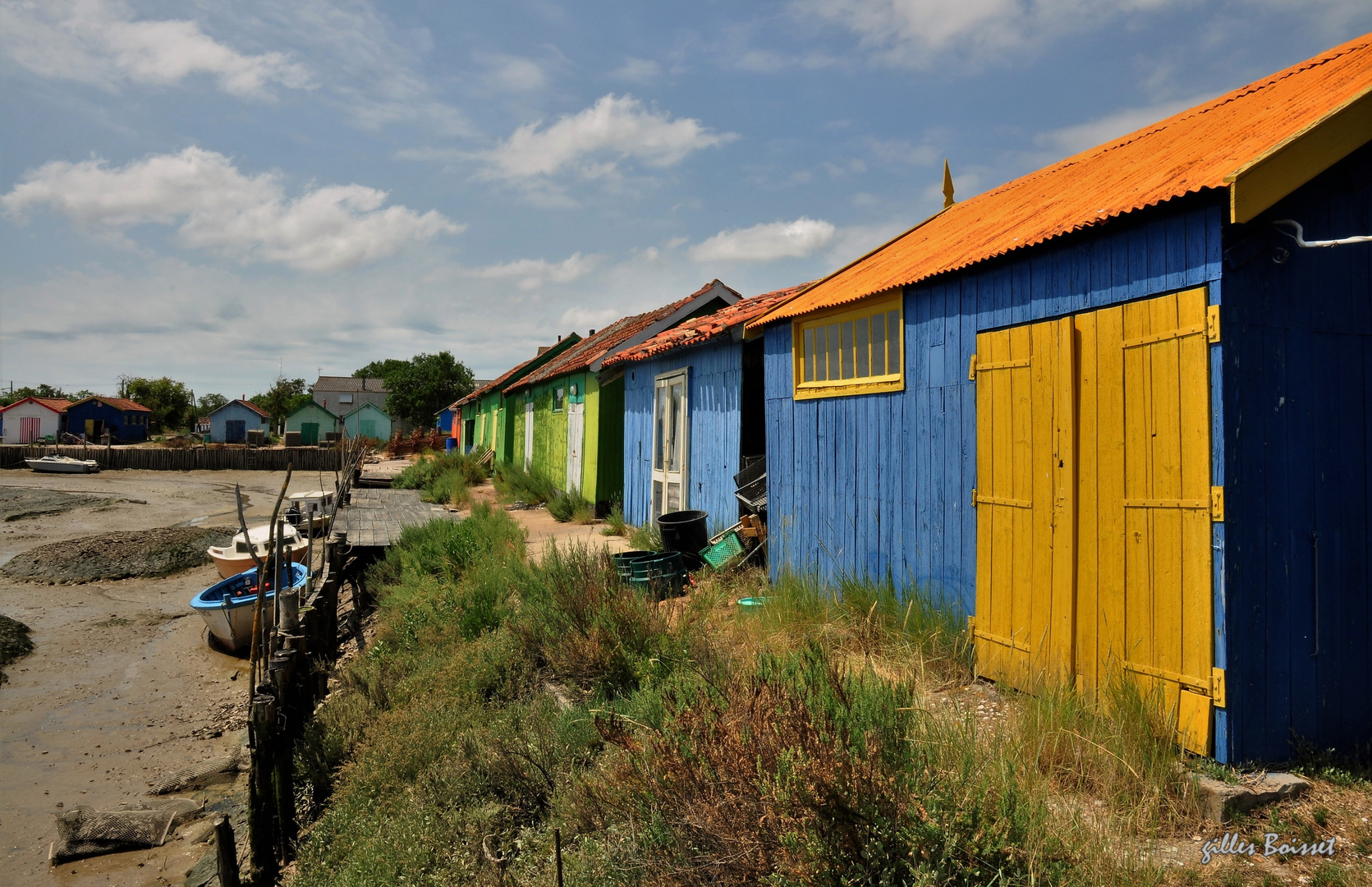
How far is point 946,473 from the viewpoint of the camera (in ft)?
17.7

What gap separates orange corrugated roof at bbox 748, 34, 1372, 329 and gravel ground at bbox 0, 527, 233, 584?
18.1 m

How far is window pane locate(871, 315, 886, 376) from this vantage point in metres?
6.12

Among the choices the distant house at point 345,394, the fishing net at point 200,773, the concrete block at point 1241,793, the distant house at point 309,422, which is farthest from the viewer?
the distant house at point 345,394

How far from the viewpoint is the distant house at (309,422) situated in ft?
201

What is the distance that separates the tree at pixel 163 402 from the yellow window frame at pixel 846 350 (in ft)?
240

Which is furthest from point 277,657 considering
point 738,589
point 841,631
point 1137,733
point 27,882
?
point 1137,733

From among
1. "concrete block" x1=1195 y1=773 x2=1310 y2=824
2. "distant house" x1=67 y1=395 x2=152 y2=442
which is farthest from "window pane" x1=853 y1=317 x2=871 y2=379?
"distant house" x1=67 y1=395 x2=152 y2=442

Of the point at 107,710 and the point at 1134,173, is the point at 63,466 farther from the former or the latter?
the point at 1134,173

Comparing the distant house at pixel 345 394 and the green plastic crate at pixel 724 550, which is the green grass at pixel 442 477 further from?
the distant house at pixel 345 394

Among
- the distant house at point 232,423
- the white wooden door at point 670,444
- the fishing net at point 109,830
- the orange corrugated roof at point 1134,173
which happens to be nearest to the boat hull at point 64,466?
the distant house at point 232,423

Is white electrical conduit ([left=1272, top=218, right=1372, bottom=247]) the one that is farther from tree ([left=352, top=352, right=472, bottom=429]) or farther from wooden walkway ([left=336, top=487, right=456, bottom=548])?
tree ([left=352, top=352, right=472, bottom=429])

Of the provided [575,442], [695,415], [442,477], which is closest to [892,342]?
[695,415]

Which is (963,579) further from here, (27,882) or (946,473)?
(27,882)

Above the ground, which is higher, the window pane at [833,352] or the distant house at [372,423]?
the distant house at [372,423]
